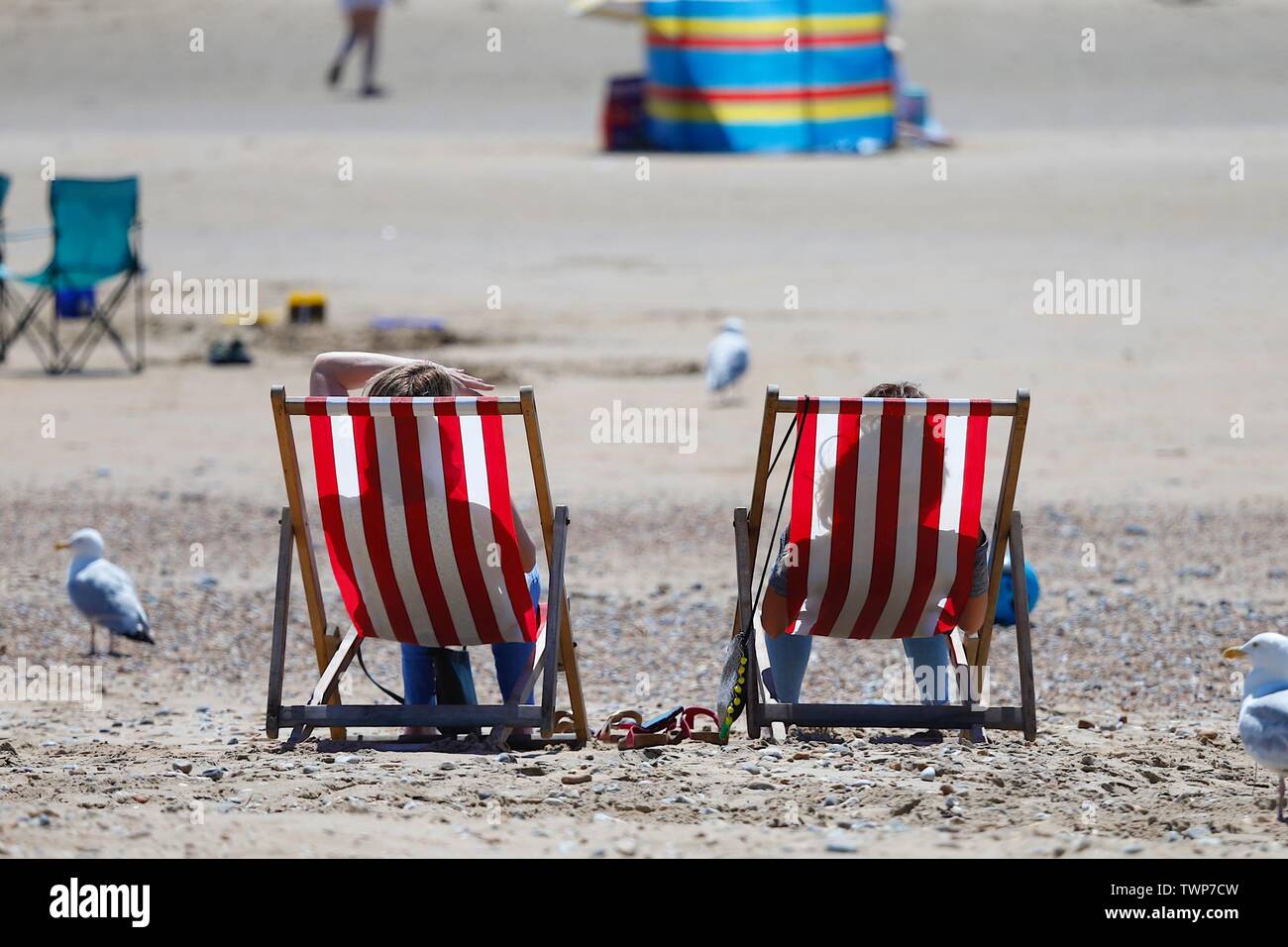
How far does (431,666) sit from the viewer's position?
14.6 ft

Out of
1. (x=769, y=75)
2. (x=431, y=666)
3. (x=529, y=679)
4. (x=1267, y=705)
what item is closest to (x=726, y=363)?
(x=431, y=666)

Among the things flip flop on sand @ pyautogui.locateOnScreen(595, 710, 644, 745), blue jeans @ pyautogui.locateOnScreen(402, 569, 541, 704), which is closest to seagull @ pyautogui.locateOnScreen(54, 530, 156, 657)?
blue jeans @ pyautogui.locateOnScreen(402, 569, 541, 704)

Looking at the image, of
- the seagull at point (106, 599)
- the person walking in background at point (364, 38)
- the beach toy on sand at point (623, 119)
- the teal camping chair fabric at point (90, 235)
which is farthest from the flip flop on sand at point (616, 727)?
the person walking in background at point (364, 38)

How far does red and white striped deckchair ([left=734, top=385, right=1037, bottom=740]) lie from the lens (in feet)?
13.4

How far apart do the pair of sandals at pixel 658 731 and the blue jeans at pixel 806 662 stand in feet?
0.67

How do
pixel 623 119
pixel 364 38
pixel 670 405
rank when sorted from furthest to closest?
pixel 364 38
pixel 623 119
pixel 670 405

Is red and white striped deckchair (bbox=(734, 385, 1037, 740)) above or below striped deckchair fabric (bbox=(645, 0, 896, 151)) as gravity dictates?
below

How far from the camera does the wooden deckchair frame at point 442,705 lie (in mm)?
4047

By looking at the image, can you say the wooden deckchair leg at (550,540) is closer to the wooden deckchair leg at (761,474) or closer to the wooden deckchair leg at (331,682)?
the wooden deckchair leg at (761,474)

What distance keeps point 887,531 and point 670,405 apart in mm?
6406

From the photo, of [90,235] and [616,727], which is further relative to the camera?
[90,235]

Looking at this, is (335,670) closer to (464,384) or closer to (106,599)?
(464,384)

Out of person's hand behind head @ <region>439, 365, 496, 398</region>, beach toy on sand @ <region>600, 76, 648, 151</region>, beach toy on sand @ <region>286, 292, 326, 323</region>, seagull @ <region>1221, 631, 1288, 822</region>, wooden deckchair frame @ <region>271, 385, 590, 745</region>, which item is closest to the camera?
seagull @ <region>1221, 631, 1288, 822</region>

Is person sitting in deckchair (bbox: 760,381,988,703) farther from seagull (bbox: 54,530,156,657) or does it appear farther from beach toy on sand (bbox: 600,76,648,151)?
beach toy on sand (bbox: 600,76,648,151)
